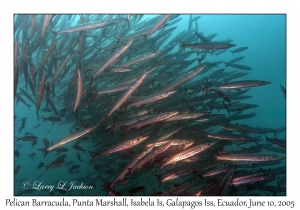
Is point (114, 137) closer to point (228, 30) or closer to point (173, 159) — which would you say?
point (173, 159)

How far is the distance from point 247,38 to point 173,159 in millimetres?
88842

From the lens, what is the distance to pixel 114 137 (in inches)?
355

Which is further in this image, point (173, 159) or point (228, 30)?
point (228, 30)

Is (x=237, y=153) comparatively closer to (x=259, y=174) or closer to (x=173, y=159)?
(x=259, y=174)

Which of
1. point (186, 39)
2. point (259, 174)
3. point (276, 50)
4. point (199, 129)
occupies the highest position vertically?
point (276, 50)

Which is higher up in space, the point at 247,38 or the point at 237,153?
the point at 247,38

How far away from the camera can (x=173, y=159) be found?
3986 mm

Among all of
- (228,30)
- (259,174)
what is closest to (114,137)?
(259,174)

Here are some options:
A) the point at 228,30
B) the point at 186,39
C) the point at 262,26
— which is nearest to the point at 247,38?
the point at 262,26
